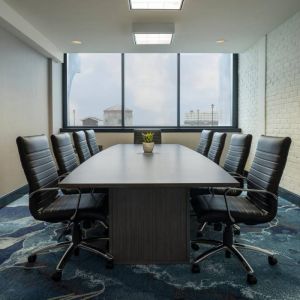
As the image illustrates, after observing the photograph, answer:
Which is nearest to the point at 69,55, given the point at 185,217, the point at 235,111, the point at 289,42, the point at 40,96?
the point at 40,96

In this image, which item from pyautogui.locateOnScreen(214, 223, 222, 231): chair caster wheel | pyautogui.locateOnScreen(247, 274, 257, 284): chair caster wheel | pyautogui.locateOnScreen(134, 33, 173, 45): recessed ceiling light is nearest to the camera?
pyautogui.locateOnScreen(247, 274, 257, 284): chair caster wheel

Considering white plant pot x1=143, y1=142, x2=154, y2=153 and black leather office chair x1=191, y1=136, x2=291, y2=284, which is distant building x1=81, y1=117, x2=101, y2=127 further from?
black leather office chair x1=191, y1=136, x2=291, y2=284

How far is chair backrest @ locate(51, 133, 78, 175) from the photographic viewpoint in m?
2.66

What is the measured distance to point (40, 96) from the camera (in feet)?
17.3

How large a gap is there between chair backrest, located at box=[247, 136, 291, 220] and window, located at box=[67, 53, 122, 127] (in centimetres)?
447

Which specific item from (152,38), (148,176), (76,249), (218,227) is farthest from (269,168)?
(152,38)

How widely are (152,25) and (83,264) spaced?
3.25 metres

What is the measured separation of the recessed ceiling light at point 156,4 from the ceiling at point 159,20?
0.13 m

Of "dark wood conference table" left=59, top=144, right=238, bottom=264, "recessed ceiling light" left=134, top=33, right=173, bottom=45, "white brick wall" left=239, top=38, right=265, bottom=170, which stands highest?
"recessed ceiling light" left=134, top=33, right=173, bottom=45

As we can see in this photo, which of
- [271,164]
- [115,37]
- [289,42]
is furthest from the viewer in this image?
[115,37]

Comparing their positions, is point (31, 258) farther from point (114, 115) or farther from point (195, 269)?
point (114, 115)

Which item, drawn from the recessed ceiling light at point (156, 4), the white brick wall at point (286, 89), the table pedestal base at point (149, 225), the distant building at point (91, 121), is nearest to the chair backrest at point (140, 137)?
the distant building at point (91, 121)

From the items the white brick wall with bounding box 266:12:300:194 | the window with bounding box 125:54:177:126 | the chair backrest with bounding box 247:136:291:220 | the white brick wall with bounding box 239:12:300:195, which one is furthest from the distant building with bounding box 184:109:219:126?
the chair backrest with bounding box 247:136:291:220

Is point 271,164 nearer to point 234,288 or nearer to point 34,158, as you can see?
point 234,288
